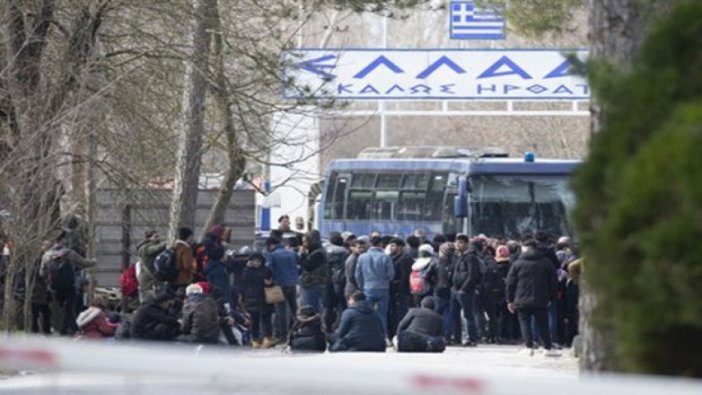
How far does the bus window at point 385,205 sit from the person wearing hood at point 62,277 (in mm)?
12461

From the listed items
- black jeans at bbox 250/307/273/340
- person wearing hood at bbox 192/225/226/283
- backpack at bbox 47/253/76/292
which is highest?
person wearing hood at bbox 192/225/226/283

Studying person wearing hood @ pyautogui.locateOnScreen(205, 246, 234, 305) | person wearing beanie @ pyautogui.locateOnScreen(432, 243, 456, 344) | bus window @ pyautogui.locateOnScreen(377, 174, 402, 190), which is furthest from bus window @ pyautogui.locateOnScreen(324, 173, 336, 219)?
person wearing hood @ pyautogui.locateOnScreen(205, 246, 234, 305)

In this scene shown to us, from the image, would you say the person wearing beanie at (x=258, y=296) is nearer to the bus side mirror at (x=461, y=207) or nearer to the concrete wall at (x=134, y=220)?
the concrete wall at (x=134, y=220)

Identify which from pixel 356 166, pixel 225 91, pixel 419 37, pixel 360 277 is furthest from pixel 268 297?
pixel 419 37

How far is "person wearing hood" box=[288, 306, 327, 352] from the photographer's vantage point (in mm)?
17984

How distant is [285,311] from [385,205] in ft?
35.4

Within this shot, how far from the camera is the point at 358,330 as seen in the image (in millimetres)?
18828

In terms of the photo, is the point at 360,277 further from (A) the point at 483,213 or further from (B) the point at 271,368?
(B) the point at 271,368

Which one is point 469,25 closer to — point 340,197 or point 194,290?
point 340,197

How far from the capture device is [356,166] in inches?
1388

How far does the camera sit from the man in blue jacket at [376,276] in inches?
909

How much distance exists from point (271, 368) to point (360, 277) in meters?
19.6

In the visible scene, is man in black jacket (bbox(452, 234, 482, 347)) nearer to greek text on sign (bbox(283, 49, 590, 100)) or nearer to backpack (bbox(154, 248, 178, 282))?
backpack (bbox(154, 248, 178, 282))

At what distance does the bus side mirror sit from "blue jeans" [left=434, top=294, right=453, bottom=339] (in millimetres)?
5377
